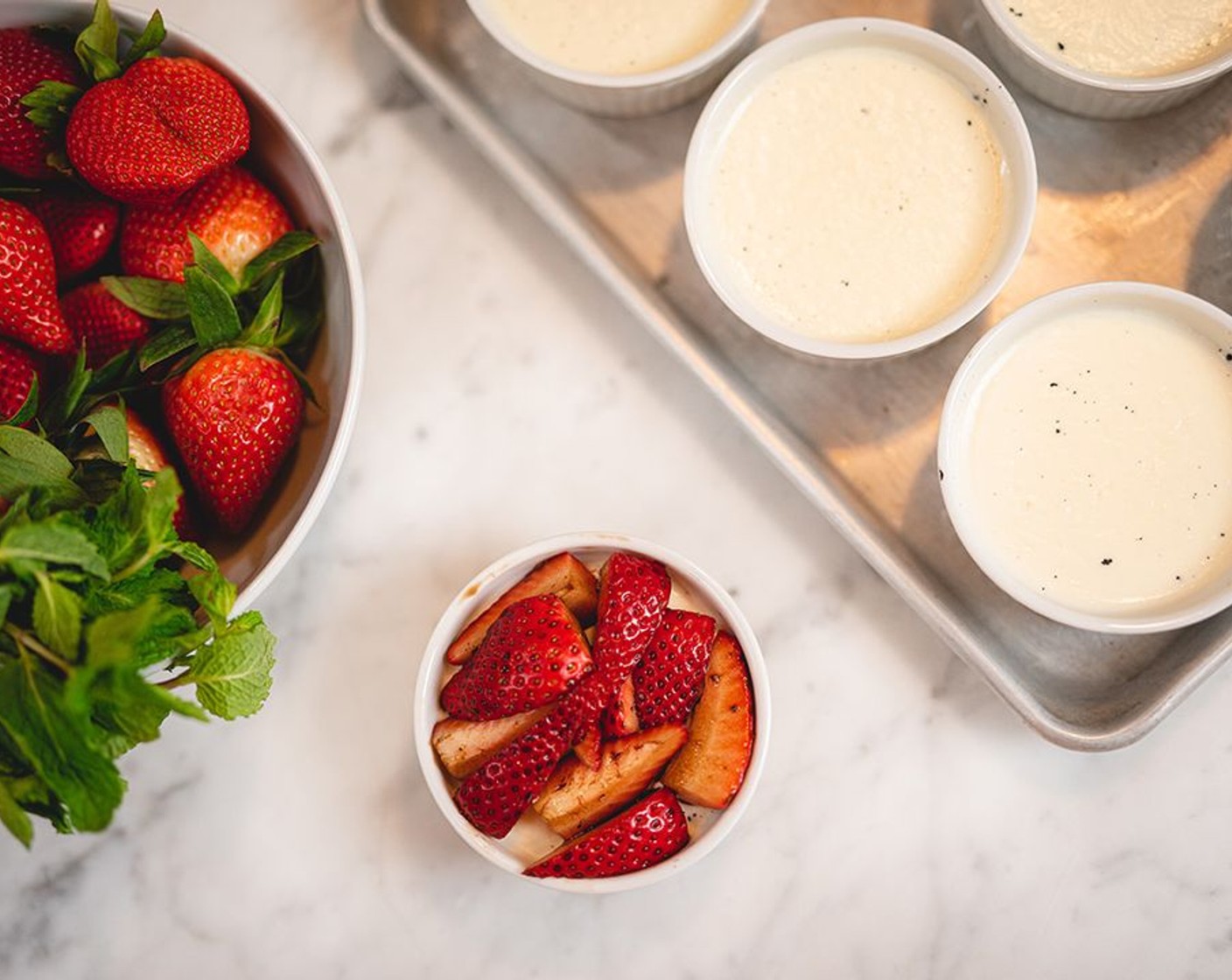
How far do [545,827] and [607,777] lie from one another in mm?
91

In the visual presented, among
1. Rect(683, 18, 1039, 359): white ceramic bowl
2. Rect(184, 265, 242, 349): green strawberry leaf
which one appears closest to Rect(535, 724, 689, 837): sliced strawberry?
Rect(683, 18, 1039, 359): white ceramic bowl

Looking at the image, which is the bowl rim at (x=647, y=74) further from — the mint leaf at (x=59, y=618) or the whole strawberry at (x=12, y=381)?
the mint leaf at (x=59, y=618)

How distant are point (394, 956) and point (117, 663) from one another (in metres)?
0.57

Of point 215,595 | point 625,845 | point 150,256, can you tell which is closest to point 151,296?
point 150,256

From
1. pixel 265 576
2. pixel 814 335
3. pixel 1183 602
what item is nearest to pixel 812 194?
pixel 814 335

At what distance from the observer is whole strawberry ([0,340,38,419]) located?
1.12 metres

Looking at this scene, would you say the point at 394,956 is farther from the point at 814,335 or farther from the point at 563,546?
the point at 814,335

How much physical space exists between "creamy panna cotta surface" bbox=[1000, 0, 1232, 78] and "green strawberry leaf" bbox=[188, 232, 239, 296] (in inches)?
31.9

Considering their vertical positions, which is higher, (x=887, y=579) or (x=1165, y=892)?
(x=887, y=579)

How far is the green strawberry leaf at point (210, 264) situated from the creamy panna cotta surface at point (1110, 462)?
2.31 feet

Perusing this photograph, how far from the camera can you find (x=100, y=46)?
1142mm

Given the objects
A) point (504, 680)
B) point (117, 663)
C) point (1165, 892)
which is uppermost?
point (117, 663)

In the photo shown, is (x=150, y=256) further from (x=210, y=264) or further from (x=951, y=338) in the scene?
(x=951, y=338)

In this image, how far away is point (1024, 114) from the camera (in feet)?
4.29
